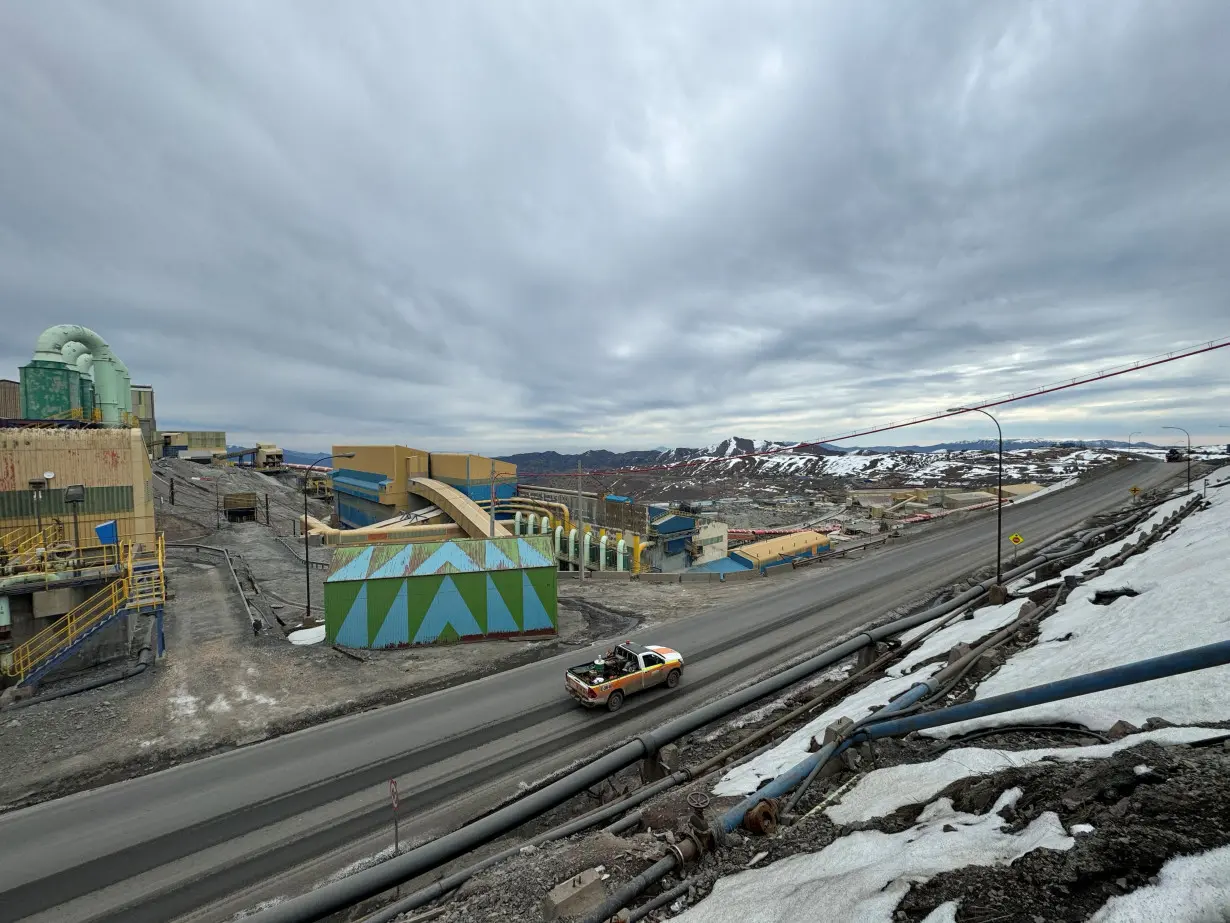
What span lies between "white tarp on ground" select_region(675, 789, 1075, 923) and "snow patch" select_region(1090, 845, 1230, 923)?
0.67 m

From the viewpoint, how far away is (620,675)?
16.2 metres

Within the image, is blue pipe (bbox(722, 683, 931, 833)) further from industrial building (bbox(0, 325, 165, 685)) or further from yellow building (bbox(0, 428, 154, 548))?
yellow building (bbox(0, 428, 154, 548))

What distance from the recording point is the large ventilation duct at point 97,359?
39469 mm

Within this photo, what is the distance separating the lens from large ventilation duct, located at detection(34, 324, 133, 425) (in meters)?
39.5

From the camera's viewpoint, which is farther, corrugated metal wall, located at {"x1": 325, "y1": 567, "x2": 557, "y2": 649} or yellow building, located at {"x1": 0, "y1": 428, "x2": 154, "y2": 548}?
yellow building, located at {"x1": 0, "y1": 428, "x2": 154, "y2": 548}

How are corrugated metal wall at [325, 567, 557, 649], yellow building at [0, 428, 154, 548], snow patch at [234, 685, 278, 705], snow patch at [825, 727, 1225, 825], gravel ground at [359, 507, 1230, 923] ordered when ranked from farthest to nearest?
yellow building at [0, 428, 154, 548], corrugated metal wall at [325, 567, 557, 649], snow patch at [234, 685, 278, 705], snow patch at [825, 727, 1225, 825], gravel ground at [359, 507, 1230, 923]

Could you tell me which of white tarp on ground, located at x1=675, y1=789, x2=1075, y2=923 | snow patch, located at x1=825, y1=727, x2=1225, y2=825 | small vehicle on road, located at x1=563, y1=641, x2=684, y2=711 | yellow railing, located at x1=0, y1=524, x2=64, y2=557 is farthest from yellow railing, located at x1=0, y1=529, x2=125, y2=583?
snow patch, located at x1=825, y1=727, x2=1225, y2=825

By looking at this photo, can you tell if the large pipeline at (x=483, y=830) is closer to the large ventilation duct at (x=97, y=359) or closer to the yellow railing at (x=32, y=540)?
the yellow railing at (x=32, y=540)

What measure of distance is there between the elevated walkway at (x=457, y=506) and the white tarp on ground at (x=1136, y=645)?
2993 centimetres

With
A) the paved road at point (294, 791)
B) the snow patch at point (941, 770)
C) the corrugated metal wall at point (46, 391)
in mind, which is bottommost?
the paved road at point (294, 791)

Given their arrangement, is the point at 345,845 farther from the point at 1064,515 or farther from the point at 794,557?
the point at 1064,515

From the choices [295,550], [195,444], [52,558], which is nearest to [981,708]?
[52,558]

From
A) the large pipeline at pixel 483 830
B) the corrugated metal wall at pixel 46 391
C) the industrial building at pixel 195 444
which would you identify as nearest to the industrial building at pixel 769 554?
the large pipeline at pixel 483 830

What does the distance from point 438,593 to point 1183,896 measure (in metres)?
21.7
